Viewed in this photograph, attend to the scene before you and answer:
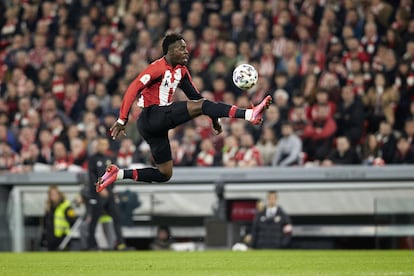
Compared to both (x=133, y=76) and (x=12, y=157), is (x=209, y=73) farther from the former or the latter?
(x=12, y=157)

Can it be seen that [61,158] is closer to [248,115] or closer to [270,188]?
[270,188]

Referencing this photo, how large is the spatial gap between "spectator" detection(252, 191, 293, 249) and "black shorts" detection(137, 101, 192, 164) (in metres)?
5.21

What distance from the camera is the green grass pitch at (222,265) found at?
11109mm

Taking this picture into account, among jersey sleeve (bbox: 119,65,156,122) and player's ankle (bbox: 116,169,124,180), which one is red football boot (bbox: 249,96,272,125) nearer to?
jersey sleeve (bbox: 119,65,156,122)

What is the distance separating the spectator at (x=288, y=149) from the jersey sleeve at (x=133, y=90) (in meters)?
6.29

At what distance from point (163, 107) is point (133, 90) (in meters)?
0.46

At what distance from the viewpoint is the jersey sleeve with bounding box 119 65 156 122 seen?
1268cm

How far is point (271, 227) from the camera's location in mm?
18375

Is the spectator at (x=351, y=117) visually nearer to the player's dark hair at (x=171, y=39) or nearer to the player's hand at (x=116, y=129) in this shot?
the player's dark hair at (x=171, y=39)

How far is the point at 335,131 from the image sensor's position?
Answer: 19062 millimetres

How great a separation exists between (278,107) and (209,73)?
2.02m

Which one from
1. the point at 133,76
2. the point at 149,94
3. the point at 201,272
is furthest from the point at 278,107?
the point at 201,272

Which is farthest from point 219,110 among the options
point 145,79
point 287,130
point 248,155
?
point 248,155

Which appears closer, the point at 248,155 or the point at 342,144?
the point at 342,144
